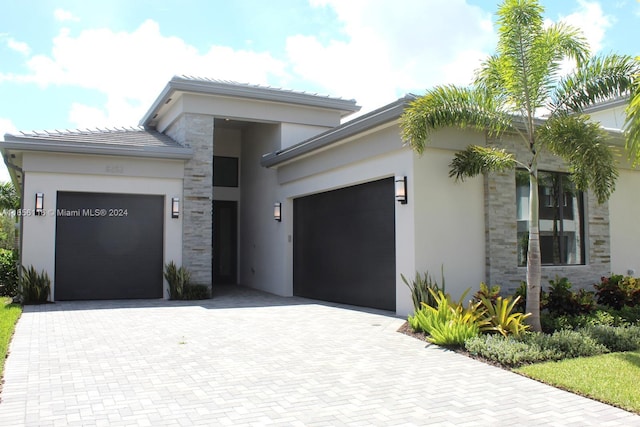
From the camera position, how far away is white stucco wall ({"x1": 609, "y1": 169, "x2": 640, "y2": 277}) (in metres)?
13.1

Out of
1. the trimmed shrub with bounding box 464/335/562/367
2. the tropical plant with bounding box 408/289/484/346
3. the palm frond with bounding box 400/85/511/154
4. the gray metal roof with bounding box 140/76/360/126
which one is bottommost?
the trimmed shrub with bounding box 464/335/562/367

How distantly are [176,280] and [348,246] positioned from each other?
195 inches

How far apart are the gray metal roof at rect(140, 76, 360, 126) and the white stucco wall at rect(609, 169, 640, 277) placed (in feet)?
26.2

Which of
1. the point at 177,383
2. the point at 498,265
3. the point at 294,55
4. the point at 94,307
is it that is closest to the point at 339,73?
the point at 294,55

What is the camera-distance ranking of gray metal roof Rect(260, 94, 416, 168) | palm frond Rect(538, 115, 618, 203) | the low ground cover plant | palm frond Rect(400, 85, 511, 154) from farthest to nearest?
gray metal roof Rect(260, 94, 416, 168) → palm frond Rect(400, 85, 511, 154) → palm frond Rect(538, 115, 618, 203) → the low ground cover plant

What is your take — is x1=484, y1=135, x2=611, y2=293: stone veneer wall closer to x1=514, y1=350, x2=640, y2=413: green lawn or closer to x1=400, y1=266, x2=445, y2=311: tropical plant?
x1=400, y1=266, x2=445, y2=311: tropical plant

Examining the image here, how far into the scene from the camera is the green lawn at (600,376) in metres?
5.37

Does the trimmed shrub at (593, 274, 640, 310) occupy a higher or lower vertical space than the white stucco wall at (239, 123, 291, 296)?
lower

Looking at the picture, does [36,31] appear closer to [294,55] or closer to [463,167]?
[294,55]

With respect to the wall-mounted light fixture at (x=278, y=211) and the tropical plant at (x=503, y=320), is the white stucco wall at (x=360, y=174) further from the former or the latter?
the tropical plant at (x=503, y=320)

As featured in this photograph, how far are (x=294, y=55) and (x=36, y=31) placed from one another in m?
5.72

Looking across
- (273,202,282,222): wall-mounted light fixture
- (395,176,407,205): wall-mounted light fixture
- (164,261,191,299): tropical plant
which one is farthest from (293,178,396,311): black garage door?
(164,261,191,299): tropical plant

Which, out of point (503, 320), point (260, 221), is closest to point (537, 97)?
point (503, 320)

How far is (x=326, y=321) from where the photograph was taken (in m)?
10.3
